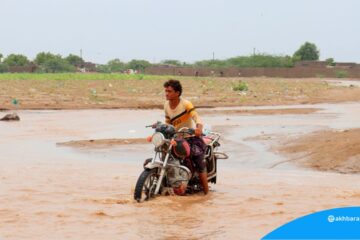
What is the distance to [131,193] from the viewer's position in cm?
1018

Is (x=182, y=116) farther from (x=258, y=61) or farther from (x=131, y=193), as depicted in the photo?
(x=258, y=61)

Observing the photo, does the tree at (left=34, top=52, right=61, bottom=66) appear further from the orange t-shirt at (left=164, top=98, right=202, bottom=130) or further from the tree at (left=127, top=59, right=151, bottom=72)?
the orange t-shirt at (left=164, top=98, right=202, bottom=130)

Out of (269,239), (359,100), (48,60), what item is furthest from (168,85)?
(48,60)

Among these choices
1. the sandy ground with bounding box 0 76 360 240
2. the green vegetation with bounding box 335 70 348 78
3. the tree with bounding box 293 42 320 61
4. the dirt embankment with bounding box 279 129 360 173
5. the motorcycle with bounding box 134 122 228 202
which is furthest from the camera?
the tree with bounding box 293 42 320 61

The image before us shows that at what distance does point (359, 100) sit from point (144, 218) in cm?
3268

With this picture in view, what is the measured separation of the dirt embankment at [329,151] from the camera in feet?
44.0

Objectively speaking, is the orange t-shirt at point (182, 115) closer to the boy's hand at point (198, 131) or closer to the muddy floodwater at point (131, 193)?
the boy's hand at point (198, 131)

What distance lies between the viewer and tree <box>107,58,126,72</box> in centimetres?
12004

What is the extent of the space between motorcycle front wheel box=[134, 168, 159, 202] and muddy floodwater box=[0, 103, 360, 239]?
15 cm

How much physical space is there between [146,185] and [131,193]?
42.0 inches

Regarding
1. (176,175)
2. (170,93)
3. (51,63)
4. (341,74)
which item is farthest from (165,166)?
(51,63)

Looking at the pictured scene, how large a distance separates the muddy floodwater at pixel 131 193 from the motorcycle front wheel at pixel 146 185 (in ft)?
0.50

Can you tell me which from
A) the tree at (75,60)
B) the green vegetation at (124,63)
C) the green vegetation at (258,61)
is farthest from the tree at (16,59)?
the green vegetation at (258,61)

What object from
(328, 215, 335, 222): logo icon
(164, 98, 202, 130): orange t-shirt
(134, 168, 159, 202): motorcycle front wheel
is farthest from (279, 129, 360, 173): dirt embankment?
(328, 215, 335, 222): logo icon
